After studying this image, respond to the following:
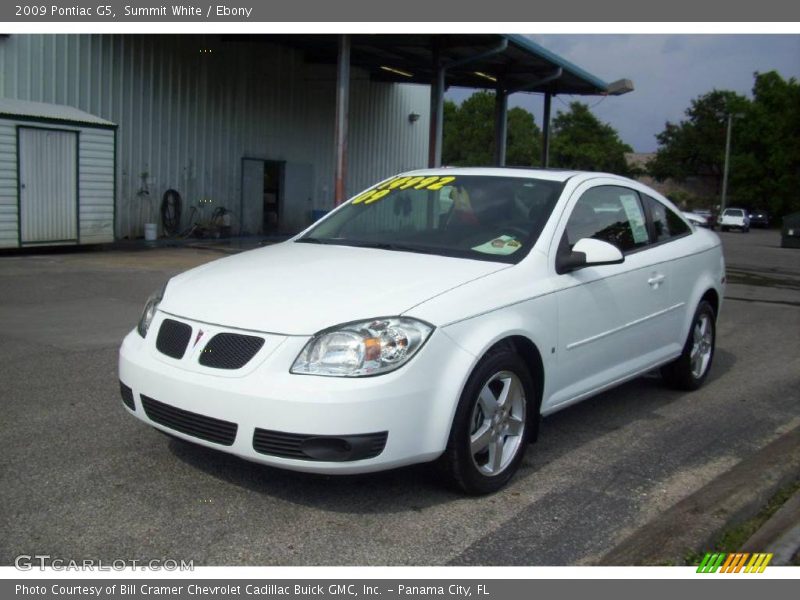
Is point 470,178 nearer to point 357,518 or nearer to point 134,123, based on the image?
point 357,518

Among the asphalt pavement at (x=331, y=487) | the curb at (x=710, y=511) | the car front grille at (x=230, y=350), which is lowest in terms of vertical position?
the asphalt pavement at (x=331, y=487)

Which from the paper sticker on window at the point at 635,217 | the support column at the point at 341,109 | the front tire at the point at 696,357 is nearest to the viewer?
the paper sticker on window at the point at 635,217

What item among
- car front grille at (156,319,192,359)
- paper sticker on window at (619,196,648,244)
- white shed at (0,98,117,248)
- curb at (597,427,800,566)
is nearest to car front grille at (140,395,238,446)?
car front grille at (156,319,192,359)

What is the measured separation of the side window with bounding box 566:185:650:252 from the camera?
4.89 m

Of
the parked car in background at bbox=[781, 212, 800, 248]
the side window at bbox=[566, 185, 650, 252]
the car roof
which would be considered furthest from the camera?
the parked car in background at bbox=[781, 212, 800, 248]

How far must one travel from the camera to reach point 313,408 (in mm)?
3371

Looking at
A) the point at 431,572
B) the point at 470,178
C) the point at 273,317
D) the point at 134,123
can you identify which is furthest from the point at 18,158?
the point at 431,572

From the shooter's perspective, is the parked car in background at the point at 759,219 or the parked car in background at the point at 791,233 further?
the parked car in background at the point at 759,219

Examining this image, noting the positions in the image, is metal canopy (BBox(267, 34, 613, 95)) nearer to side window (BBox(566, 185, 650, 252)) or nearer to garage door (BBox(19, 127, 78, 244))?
garage door (BBox(19, 127, 78, 244))

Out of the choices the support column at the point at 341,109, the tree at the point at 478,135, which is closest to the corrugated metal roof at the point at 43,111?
the support column at the point at 341,109

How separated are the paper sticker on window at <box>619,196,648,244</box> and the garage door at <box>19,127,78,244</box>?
11423mm

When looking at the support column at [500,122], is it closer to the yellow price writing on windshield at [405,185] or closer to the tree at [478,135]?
the yellow price writing on windshield at [405,185]

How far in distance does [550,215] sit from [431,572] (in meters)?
2.24

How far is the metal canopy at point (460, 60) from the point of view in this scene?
18156 millimetres
